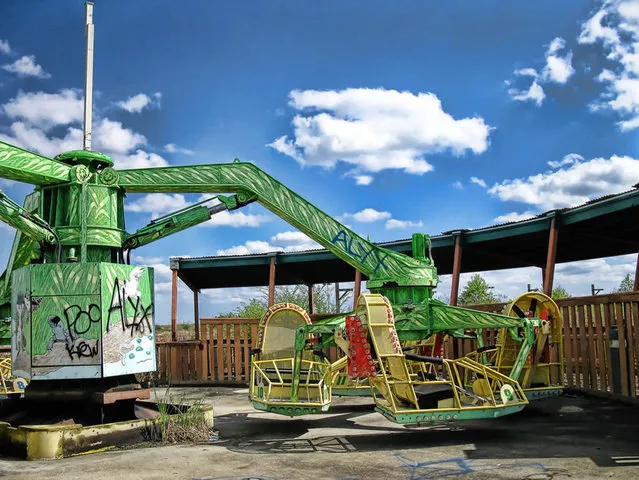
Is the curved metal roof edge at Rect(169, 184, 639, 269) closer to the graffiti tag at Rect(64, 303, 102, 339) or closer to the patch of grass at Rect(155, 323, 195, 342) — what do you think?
the patch of grass at Rect(155, 323, 195, 342)

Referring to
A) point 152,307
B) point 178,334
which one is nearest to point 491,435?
point 152,307

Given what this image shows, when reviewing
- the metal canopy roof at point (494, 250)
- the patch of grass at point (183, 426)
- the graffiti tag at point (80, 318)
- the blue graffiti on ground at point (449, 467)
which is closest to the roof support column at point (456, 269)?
the metal canopy roof at point (494, 250)

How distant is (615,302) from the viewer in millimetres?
11805

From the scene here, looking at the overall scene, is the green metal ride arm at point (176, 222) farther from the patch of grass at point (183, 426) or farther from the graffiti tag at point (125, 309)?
the patch of grass at point (183, 426)

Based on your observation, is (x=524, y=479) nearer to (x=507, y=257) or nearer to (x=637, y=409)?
(x=637, y=409)

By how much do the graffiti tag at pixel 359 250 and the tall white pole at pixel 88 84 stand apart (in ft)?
15.1

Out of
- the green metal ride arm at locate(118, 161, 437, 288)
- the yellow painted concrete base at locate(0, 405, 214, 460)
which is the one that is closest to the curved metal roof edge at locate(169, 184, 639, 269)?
the green metal ride arm at locate(118, 161, 437, 288)

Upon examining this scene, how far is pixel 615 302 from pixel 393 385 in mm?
5466

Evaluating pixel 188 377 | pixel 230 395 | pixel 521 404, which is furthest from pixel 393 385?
pixel 188 377

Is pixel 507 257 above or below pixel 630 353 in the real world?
above

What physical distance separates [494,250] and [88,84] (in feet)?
44.9

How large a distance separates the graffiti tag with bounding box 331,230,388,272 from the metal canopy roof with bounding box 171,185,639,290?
6177 mm

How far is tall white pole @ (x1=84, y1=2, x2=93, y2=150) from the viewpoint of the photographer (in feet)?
34.9

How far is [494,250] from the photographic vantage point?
1994cm
